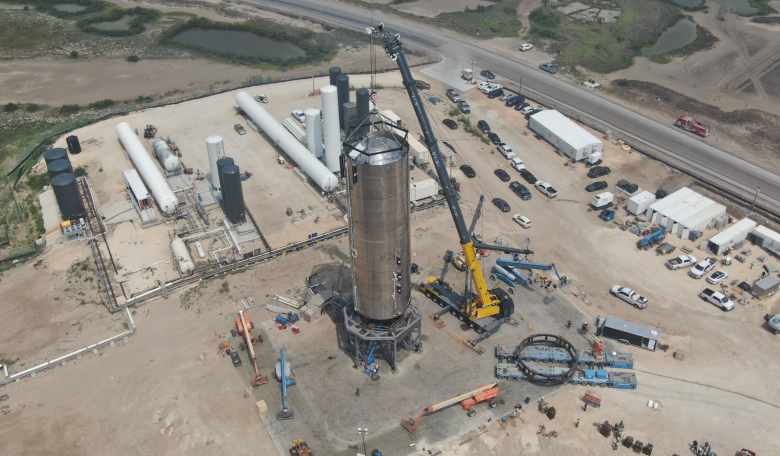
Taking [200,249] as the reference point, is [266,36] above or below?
above

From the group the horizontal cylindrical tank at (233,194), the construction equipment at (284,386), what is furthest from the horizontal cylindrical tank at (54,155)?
the construction equipment at (284,386)

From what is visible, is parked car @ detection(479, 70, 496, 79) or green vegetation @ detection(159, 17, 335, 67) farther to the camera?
green vegetation @ detection(159, 17, 335, 67)

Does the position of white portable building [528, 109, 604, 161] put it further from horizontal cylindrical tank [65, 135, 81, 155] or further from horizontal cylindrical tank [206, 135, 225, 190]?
horizontal cylindrical tank [65, 135, 81, 155]

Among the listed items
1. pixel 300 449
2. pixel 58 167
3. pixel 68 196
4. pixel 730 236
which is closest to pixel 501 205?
pixel 730 236

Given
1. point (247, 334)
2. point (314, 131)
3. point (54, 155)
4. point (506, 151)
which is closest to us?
point (247, 334)

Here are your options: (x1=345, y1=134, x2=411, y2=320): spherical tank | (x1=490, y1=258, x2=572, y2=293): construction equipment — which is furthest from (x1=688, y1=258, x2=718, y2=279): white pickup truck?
(x1=345, y1=134, x2=411, y2=320): spherical tank

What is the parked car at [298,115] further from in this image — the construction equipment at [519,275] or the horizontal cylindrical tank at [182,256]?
the construction equipment at [519,275]

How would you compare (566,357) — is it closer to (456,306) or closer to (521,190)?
(456,306)
